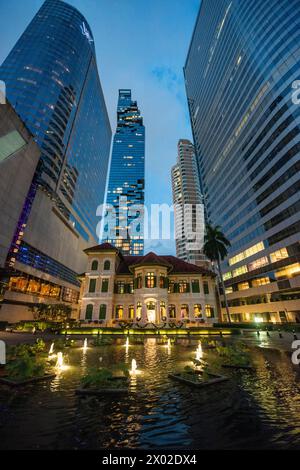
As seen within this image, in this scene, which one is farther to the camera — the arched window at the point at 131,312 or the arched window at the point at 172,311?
the arched window at the point at 172,311

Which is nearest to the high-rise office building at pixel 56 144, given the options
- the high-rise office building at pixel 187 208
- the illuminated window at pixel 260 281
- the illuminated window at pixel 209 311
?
the illuminated window at pixel 209 311

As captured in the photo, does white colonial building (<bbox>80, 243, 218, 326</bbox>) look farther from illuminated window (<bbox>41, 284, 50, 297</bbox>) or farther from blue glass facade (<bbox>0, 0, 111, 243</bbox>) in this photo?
blue glass facade (<bbox>0, 0, 111, 243</bbox>)

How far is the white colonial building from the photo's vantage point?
31344mm

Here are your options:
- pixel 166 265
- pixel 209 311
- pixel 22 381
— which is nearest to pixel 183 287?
pixel 166 265

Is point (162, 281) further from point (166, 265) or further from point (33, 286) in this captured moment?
point (33, 286)

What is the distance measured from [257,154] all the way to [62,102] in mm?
60623

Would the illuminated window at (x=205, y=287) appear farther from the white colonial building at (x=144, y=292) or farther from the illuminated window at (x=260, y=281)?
the illuminated window at (x=260, y=281)

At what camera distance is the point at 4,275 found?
32.7 meters

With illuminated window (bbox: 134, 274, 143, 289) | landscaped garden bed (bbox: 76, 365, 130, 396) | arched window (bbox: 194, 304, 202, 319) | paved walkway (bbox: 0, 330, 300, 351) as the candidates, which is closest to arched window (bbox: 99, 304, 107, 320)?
illuminated window (bbox: 134, 274, 143, 289)

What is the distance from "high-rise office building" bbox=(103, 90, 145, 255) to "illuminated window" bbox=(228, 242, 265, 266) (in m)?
85.0

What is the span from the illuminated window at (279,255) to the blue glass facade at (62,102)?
52557 millimetres

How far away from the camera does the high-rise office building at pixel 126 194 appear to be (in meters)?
138

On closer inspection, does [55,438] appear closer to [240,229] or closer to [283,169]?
[283,169]
